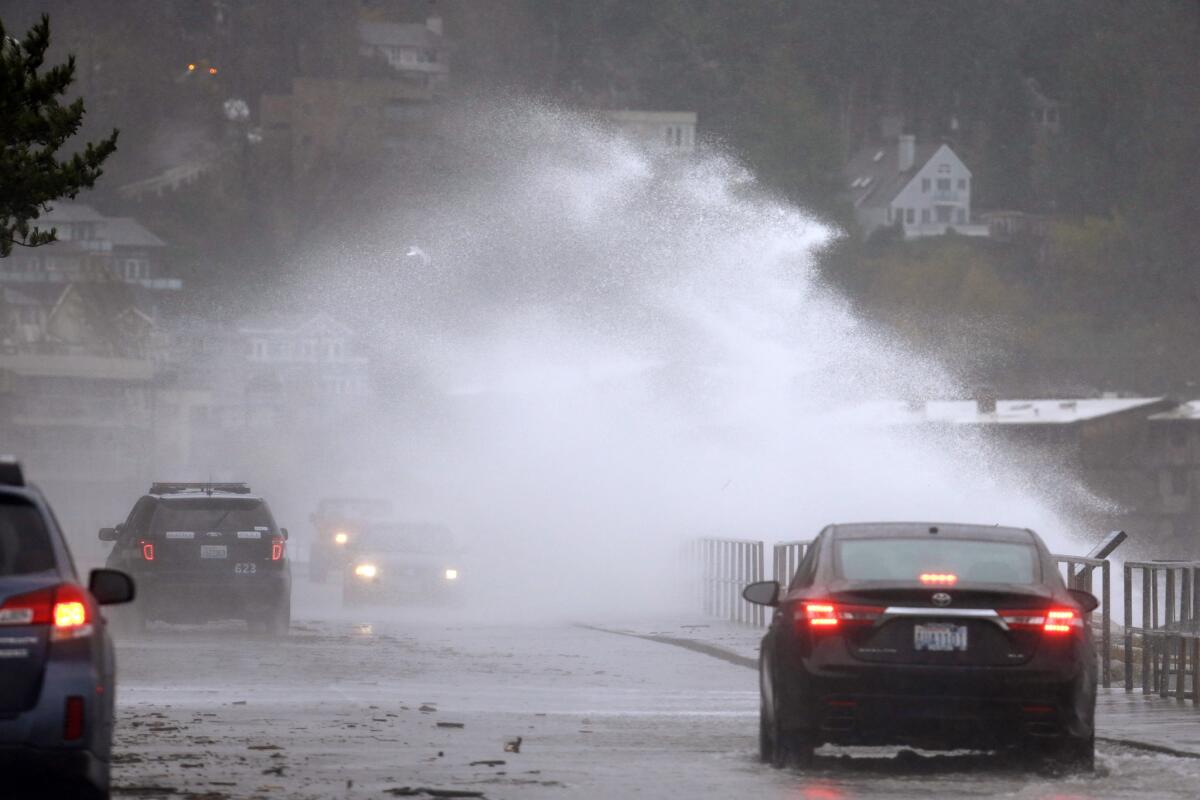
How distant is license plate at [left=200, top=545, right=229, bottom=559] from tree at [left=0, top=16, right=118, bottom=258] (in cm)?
719

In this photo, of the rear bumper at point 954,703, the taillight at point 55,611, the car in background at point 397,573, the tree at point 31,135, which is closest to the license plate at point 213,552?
the tree at point 31,135

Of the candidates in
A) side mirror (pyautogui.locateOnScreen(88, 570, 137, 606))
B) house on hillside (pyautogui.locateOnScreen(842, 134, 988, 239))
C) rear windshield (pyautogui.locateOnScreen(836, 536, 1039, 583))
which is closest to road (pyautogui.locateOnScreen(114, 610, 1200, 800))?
rear windshield (pyautogui.locateOnScreen(836, 536, 1039, 583))

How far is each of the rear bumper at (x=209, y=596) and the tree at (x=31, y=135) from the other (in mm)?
7182

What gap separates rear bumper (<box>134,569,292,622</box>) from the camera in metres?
26.8

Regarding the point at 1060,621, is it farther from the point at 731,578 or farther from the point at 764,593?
the point at 731,578

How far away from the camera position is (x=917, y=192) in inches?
7323

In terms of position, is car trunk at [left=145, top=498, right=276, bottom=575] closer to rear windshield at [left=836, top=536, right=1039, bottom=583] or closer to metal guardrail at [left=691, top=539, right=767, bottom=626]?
metal guardrail at [left=691, top=539, right=767, bottom=626]

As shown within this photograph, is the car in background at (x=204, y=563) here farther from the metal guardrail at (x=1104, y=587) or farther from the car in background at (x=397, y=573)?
the metal guardrail at (x=1104, y=587)

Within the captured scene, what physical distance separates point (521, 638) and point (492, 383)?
2526 inches

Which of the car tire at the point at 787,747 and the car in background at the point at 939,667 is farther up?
the car in background at the point at 939,667

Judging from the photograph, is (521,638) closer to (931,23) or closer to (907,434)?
(907,434)

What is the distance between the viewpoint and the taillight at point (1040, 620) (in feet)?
42.0

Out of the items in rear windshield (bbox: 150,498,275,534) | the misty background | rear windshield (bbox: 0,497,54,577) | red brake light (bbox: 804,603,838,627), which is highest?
the misty background

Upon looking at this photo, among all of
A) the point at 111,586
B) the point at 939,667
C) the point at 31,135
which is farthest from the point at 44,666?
the point at 31,135
